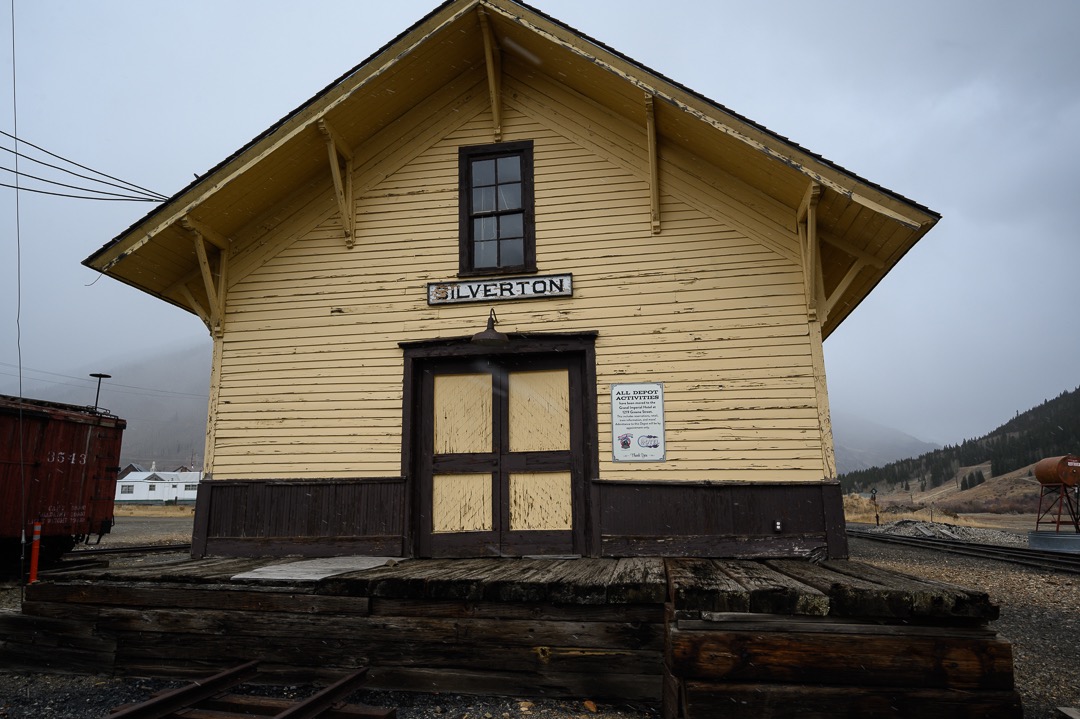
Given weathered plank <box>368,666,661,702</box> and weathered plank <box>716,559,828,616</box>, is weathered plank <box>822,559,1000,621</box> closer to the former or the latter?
weathered plank <box>716,559,828,616</box>

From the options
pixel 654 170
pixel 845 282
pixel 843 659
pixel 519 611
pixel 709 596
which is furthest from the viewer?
pixel 654 170

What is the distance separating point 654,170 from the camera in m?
8.12

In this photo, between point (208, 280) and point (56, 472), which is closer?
point (208, 280)

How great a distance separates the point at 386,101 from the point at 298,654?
661cm

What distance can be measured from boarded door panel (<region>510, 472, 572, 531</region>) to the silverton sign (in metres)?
2.23

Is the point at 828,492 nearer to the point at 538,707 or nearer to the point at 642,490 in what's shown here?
the point at 642,490

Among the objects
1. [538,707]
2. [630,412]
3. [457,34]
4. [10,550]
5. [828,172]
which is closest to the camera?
[538,707]

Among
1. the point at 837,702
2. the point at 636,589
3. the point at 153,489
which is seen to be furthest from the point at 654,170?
the point at 153,489

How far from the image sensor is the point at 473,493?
8.17 meters

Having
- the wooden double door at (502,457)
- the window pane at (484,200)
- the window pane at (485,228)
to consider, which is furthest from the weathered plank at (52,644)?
the window pane at (484,200)

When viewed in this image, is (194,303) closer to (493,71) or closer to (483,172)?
(483,172)

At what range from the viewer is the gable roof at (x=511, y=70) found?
7070mm

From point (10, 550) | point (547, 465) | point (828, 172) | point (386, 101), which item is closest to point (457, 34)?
point (386, 101)

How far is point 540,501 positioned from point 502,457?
71 centimetres
